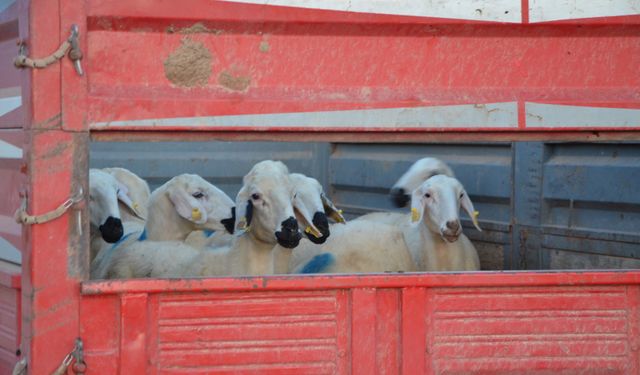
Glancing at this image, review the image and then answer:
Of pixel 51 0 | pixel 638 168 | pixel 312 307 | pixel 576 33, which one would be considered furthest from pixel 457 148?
pixel 51 0

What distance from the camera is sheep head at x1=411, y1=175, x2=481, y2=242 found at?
226 inches

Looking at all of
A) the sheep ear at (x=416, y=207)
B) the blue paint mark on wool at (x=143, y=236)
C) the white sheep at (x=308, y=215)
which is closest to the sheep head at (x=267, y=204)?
the white sheep at (x=308, y=215)

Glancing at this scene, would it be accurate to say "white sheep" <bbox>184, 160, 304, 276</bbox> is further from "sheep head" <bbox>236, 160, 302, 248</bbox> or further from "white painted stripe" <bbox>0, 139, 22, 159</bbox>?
"white painted stripe" <bbox>0, 139, 22, 159</bbox>

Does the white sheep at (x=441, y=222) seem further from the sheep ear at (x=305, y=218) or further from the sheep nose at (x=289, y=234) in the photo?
the sheep nose at (x=289, y=234)

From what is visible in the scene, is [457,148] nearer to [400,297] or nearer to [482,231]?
[482,231]

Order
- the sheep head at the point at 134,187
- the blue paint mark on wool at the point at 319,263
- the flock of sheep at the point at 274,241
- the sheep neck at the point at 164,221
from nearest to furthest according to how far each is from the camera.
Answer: the flock of sheep at the point at 274,241 → the blue paint mark on wool at the point at 319,263 → the sheep neck at the point at 164,221 → the sheep head at the point at 134,187

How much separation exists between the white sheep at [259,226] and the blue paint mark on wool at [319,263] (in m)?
0.61

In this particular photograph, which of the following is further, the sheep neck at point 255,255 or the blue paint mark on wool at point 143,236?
the blue paint mark on wool at point 143,236

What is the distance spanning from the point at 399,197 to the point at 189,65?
11.0 feet

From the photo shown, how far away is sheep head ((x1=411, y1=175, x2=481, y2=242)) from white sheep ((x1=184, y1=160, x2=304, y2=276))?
1157mm

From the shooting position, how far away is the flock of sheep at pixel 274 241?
5.19m

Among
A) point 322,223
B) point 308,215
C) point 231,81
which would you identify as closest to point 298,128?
point 231,81

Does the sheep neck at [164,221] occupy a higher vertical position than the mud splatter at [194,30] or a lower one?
lower

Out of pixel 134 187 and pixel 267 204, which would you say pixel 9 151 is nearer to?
pixel 267 204
